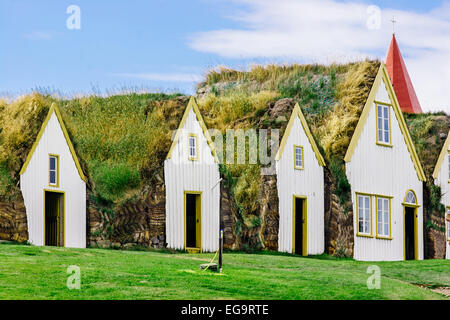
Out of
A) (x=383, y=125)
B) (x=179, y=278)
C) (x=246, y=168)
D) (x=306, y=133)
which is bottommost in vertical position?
(x=179, y=278)

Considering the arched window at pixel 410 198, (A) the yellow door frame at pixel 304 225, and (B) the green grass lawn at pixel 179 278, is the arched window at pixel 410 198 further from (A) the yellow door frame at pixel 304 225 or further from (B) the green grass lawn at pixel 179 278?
(B) the green grass lawn at pixel 179 278

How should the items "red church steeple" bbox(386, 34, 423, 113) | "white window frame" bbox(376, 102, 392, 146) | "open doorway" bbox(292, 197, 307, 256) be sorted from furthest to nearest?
1. "red church steeple" bbox(386, 34, 423, 113)
2. "white window frame" bbox(376, 102, 392, 146)
3. "open doorway" bbox(292, 197, 307, 256)

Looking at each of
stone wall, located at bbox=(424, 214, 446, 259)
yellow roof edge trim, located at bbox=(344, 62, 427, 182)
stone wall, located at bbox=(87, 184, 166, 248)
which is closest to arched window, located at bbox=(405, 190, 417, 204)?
yellow roof edge trim, located at bbox=(344, 62, 427, 182)

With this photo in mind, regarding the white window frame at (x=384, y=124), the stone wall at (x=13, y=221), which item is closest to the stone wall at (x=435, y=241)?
the white window frame at (x=384, y=124)

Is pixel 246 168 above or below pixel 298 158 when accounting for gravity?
below

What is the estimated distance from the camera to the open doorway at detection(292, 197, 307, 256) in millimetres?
39094

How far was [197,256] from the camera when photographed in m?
33.4

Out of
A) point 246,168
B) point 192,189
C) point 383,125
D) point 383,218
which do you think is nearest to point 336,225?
point 383,218

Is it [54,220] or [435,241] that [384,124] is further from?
[54,220]

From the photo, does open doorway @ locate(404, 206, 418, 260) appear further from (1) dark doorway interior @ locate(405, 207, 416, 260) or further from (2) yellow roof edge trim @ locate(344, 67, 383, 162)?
(2) yellow roof edge trim @ locate(344, 67, 383, 162)

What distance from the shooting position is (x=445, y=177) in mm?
44969

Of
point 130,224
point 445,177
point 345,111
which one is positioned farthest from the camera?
point 445,177

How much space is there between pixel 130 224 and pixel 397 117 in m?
13.5
